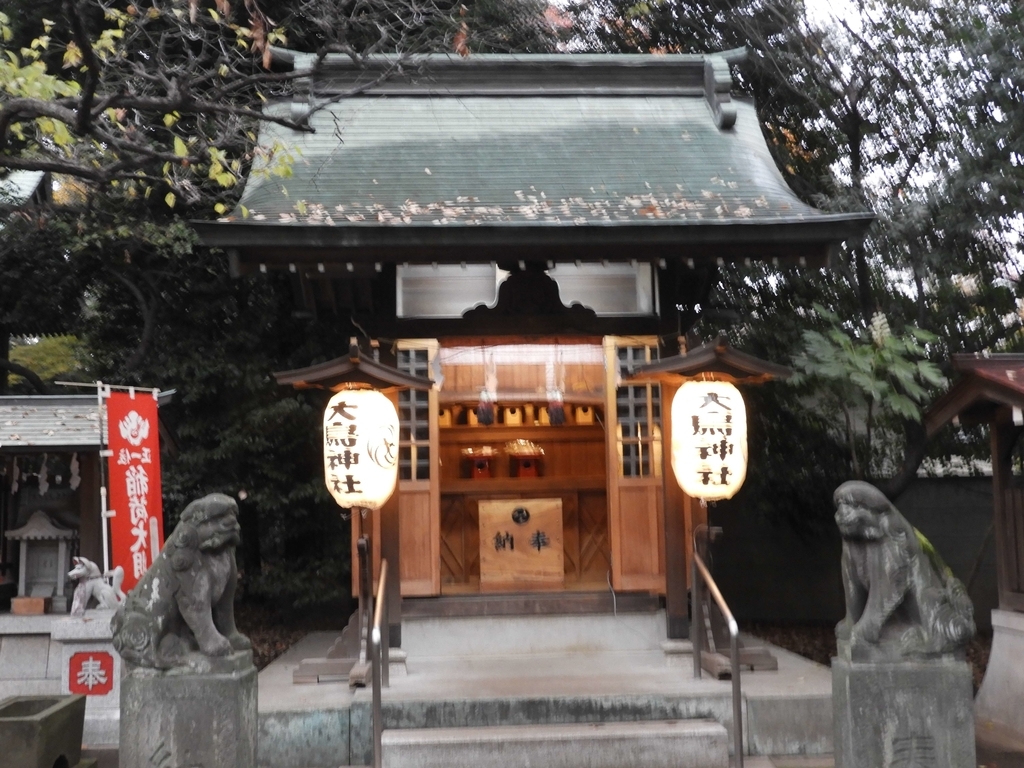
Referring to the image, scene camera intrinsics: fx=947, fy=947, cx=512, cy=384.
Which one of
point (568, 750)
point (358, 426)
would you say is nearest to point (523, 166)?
point (358, 426)

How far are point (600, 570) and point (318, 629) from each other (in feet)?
16.4

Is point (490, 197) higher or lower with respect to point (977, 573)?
higher

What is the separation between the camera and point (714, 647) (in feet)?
27.9

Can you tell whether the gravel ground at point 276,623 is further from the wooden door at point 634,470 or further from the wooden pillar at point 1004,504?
the wooden pillar at point 1004,504

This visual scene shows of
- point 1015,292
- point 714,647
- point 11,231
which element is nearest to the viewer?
point 714,647

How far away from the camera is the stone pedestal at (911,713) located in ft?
18.9

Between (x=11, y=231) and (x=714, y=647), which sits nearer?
(x=714, y=647)

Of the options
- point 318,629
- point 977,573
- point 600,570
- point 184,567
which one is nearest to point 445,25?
point 600,570

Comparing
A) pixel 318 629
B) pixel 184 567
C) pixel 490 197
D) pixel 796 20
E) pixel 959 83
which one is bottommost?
pixel 318 629

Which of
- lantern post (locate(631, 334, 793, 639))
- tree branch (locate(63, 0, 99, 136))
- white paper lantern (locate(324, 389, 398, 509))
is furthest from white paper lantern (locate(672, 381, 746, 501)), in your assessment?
tree branch (locate(63, 0, 99, 136))

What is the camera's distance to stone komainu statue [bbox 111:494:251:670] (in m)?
5.74

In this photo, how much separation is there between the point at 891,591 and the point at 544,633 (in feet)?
13.9

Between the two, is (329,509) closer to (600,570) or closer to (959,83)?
(600,570)

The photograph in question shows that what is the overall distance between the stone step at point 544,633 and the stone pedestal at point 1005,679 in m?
3.00
